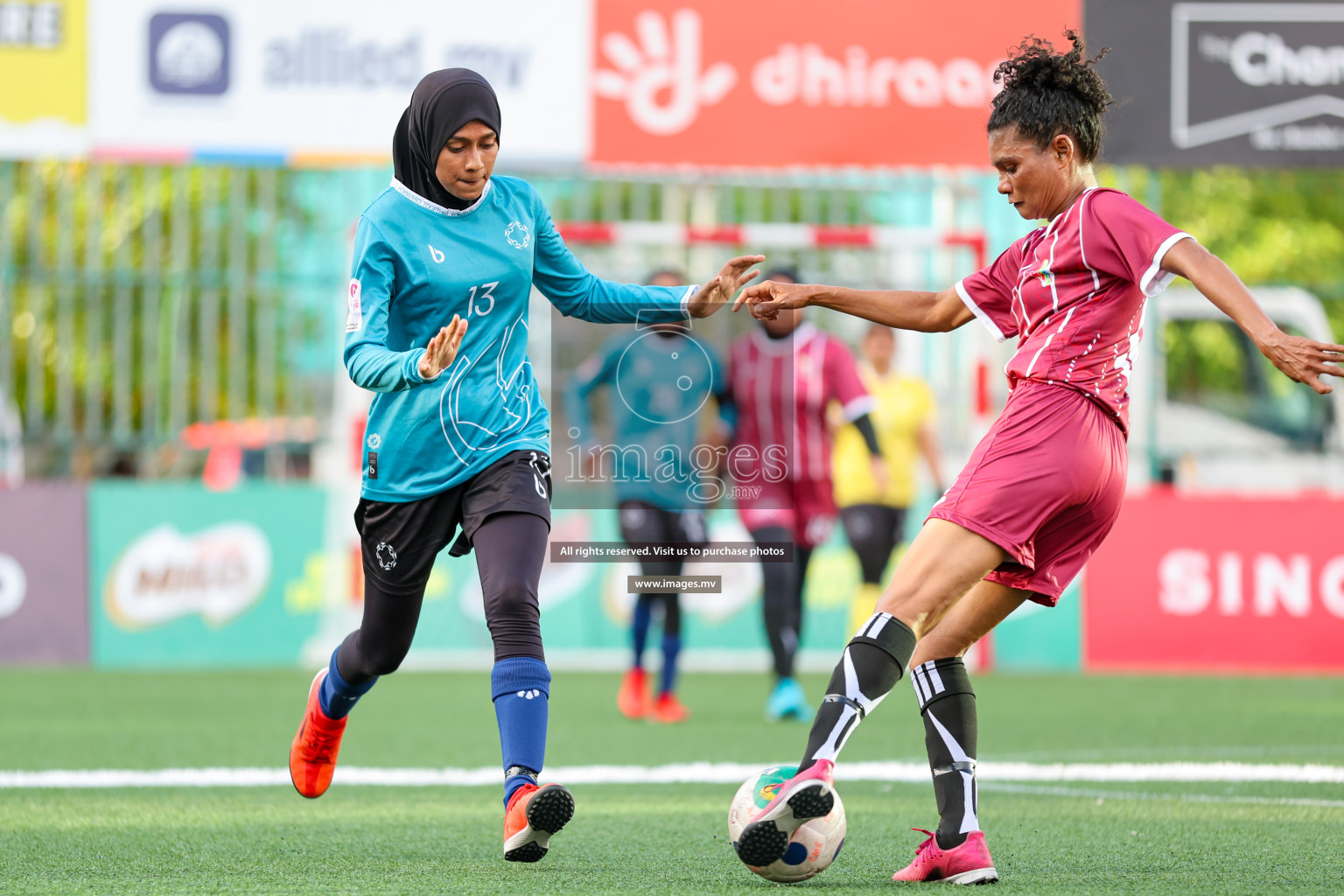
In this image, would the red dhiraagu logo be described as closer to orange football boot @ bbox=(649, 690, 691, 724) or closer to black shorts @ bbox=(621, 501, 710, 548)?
black shorts @ bbox=(621, 501, 710, 548)

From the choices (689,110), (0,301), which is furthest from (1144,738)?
(0,301)

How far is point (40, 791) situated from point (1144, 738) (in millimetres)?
4895

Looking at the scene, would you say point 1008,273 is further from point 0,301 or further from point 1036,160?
point 0,301

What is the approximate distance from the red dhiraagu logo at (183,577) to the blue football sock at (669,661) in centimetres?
414

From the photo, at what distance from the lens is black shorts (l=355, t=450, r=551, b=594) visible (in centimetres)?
492

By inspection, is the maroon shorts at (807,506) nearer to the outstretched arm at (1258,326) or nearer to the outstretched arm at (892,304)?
the outstretched arm at (892,304)

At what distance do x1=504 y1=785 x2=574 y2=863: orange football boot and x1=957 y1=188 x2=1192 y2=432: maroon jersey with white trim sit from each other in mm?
1574

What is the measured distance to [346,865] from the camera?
4750 mm

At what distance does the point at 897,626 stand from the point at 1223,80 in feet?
28.9

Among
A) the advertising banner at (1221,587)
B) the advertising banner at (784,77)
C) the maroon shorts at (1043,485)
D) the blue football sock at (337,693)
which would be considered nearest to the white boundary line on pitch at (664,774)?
the blue football sock at (337,693)

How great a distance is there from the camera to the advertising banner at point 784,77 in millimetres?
11977

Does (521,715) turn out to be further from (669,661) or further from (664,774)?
(669,661)

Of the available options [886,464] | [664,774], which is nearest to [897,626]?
[664,774]

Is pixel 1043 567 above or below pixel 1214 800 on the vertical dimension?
above
